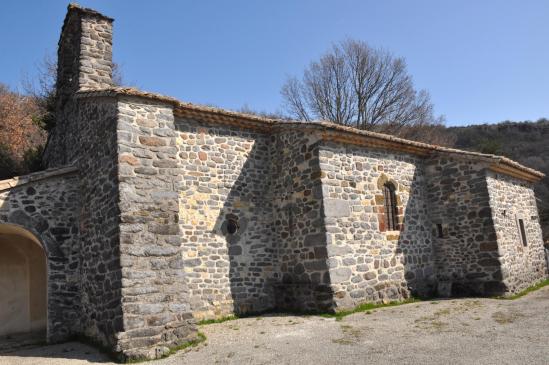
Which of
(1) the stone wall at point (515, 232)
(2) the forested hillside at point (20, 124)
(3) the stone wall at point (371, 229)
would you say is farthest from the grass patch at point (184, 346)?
(2) the forested hillside at point (20, 124)

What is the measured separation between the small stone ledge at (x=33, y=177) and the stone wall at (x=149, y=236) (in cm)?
222

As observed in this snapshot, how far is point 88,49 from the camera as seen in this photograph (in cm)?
Answer: 1074

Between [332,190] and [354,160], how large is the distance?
1.30 metres

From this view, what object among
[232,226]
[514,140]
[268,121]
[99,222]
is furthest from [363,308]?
[514,140]

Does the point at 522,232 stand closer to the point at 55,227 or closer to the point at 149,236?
the point at 149,236

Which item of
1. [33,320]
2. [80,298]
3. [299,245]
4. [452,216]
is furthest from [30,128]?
[452,216]

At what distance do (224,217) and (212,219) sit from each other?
1.11 ft

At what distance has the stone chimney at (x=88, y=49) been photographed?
10617 millimetres

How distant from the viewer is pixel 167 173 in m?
8.27

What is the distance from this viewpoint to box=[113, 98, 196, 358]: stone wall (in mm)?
7234

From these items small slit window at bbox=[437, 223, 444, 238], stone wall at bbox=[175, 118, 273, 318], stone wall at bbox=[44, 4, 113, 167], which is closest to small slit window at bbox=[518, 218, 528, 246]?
small slit window at bbox=[437, 223, 444, 238]

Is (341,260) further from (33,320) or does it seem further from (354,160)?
(33,320)

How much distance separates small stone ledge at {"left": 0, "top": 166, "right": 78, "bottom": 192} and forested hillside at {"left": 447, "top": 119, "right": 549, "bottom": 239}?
1166 inches

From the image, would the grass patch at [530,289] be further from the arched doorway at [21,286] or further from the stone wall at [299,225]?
the arched doorway at [21,286]
